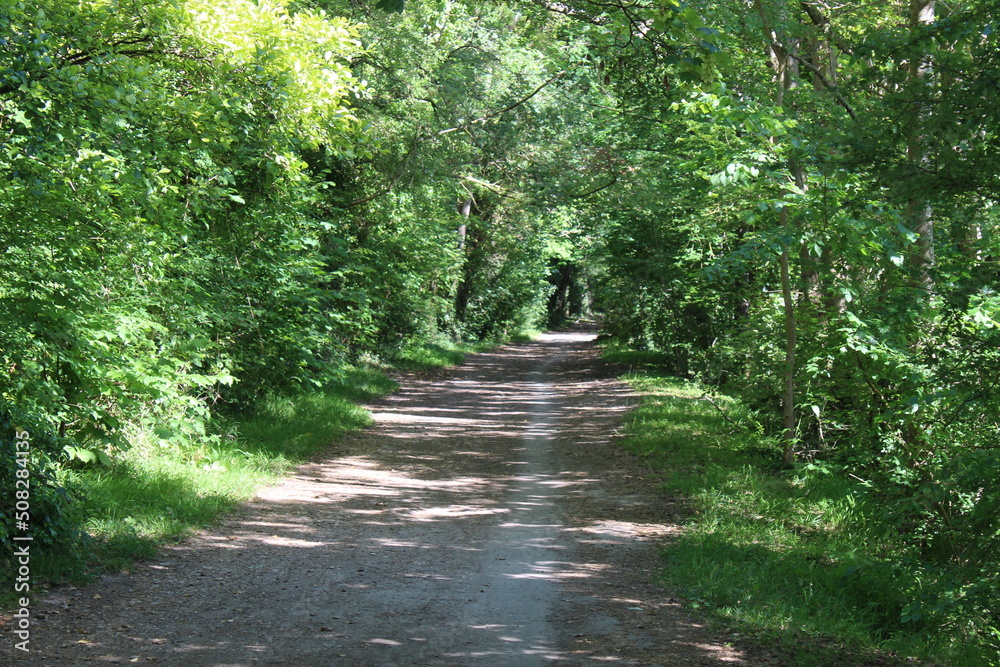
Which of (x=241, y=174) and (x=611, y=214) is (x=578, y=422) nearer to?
(x=611, y=214)

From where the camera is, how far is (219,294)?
32.0ft

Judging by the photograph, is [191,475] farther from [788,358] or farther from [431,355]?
[431,355]

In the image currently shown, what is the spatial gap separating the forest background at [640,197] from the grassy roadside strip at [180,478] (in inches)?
2.4

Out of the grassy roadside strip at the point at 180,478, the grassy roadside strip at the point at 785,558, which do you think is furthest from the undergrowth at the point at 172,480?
the grassy roadside strip at the point at 785,558

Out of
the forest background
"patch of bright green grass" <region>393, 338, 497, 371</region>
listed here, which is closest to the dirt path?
the forest background

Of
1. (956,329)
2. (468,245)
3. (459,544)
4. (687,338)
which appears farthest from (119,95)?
(468,245)

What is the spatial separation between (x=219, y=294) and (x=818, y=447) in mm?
7936

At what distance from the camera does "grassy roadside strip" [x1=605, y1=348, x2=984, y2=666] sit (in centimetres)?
545

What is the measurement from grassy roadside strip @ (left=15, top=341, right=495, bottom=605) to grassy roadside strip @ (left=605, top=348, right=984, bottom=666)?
14.2 ft

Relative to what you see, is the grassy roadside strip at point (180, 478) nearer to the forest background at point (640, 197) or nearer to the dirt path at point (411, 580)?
the forest background at point (640, 197)

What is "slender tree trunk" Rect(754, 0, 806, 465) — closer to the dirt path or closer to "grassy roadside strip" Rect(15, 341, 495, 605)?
the dirt path

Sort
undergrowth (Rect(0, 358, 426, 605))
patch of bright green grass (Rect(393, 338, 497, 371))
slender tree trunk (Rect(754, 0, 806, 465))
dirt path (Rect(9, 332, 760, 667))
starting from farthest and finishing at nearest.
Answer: patch of bright green grass (Rect(393, 338, 497, 371)) < slender tree trunk (Rect(754, 0, 806, 465)) < undergrowth (Rect(0, 358, 426, 605)) < dirt path (Rect(9, 332, 760, 667))

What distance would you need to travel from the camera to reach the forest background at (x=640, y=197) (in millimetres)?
5410

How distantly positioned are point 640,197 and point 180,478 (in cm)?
1086
